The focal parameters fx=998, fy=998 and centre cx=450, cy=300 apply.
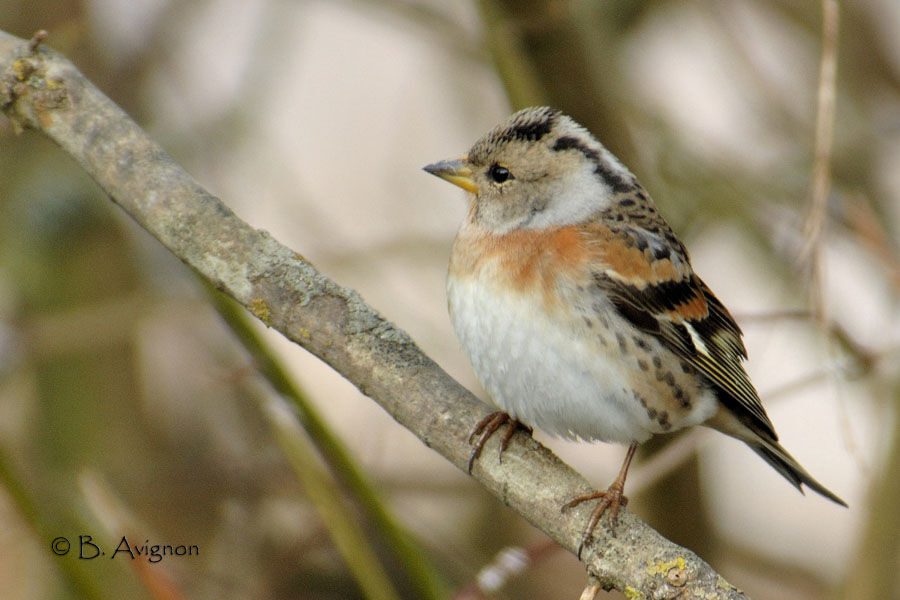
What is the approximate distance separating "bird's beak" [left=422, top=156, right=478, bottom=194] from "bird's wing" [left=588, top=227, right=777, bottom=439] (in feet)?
1.68

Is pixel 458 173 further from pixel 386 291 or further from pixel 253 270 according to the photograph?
pixel 386 291

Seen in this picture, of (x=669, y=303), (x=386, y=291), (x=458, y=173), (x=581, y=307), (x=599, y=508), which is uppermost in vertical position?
(x=386, y=291)

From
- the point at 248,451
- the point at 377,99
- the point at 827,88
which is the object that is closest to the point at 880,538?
the point at 827,88

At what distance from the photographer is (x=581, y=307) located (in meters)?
2.63

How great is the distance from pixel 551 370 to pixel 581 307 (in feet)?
0.62

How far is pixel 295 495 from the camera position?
13.8ft

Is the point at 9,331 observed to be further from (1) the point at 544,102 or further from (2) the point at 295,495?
(1) the point at 544,102

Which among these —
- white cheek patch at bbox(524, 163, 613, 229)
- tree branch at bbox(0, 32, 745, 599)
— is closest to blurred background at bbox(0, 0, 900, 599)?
tree branch at bbox(0, 32, 745, 599)

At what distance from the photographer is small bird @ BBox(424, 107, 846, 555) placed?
2.61m

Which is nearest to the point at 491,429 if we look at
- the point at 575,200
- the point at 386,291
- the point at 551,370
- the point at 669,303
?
the point at 551,370

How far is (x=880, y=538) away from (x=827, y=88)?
157cm

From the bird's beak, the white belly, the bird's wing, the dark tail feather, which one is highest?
the bird's beak

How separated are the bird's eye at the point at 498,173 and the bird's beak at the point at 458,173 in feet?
0.21

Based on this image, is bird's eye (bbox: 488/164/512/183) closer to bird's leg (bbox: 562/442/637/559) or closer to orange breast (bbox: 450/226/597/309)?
orange breast (bbox: 450/226/597/309)
